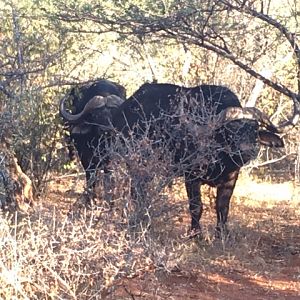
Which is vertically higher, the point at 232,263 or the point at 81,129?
the point at 81,129

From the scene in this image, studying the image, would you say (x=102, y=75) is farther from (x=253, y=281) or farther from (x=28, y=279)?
(x=28, y=279)

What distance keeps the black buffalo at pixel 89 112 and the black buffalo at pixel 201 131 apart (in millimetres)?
1025

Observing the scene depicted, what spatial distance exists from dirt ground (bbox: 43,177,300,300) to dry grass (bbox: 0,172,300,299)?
1 centimetres

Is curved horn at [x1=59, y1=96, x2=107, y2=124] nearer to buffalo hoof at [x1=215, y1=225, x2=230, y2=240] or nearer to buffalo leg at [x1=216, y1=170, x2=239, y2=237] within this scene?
buffalo leg at [x1=216, y1=170, x2=239, y2=237]

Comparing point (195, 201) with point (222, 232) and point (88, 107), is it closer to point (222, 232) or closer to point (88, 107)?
point (222, 232)

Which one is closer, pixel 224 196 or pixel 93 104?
pixel 224 196

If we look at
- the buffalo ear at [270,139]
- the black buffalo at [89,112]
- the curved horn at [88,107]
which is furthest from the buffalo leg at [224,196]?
the curved horn at [88,107]

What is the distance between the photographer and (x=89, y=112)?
11.8 m

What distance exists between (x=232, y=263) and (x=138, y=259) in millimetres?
2678

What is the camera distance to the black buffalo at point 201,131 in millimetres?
8102

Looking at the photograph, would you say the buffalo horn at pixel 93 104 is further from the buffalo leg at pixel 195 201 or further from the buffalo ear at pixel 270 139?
the buffalo leg at pixel 195 201

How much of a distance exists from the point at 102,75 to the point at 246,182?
3101 millimetres

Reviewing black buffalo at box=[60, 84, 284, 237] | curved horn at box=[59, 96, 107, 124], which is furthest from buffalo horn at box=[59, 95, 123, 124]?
black buffalo at box=[60, 84, 284, 237]

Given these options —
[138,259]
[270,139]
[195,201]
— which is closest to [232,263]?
[195,201]
